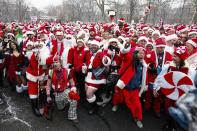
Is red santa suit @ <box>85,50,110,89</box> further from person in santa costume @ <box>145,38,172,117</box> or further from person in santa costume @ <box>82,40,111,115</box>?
person in santa costume @ <box>145,38,172,117</box>

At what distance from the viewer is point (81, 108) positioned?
21.3ft

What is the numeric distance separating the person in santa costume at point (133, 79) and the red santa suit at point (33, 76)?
196 cm

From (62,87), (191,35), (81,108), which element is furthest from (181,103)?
(191,35)

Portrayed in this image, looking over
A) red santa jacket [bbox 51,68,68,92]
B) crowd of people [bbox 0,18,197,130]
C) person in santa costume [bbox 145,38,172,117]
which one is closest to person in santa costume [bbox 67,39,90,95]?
crowd of people [bbox 0,18,197,130]

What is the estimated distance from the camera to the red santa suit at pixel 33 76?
6023 mm

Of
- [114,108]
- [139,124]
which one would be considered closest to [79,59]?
[114,108]

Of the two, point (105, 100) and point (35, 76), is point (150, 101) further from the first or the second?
point (35, 76)

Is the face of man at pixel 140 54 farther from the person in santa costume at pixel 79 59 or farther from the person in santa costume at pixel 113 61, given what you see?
the person in santa costume at pixel 79 59

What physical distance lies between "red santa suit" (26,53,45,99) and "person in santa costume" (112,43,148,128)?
1958mm

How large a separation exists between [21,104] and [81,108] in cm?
163

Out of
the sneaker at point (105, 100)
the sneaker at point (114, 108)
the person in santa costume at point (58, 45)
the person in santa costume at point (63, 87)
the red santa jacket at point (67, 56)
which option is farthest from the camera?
the person in santa costume at point (58, 45)

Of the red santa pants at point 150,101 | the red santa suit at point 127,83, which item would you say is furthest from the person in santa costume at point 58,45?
the red santa pants at point 150,101

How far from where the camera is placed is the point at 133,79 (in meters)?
5.53

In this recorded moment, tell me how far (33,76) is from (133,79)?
2.36 meters
